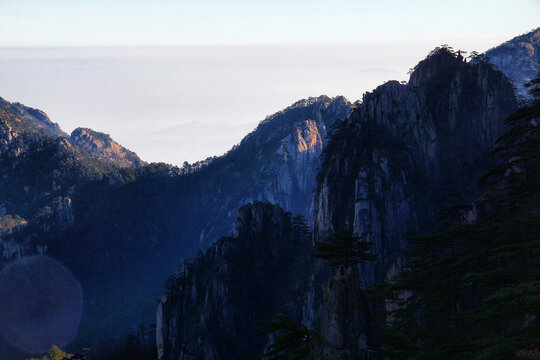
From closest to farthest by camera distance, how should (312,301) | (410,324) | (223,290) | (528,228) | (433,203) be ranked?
(528,228) → (410,324) → (433,203) → (312,301) → (223,290)

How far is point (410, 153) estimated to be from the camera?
105m

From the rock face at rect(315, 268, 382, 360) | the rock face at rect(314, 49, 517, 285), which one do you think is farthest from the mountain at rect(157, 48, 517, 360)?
the rock face at rect(315, 268, 382, 360)

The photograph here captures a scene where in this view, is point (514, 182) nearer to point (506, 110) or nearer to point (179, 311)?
point (506, 110)

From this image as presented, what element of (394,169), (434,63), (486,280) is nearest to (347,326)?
(486,280)

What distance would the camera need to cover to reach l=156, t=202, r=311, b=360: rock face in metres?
120

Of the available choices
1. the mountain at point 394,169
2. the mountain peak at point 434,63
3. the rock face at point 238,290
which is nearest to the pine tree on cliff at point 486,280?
the mountain at point 394,169

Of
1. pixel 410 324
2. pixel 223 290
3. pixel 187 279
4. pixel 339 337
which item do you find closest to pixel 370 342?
pixel 339 337

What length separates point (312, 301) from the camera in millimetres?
108125

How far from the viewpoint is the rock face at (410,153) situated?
331ft

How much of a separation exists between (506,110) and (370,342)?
3249 inches

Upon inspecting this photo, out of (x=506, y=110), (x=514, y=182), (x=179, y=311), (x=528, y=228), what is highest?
(x=506, y=110)

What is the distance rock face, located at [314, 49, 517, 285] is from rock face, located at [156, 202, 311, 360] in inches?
915

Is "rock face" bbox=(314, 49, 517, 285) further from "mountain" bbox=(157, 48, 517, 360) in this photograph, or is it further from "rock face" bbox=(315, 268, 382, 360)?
"rock face" bbox=(315, 268, 382, 360)

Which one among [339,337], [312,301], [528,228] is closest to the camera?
[339,337]
